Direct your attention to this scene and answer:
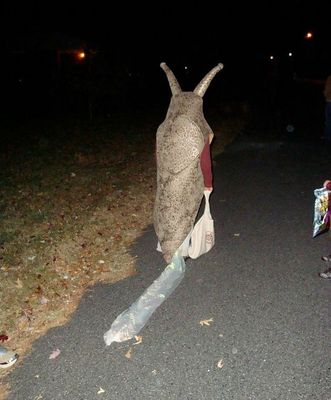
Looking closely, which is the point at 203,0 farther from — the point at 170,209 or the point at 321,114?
the point at 170,209

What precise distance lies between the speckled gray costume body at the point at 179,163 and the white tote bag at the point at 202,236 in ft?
0.41

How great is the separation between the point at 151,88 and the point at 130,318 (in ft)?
72.8

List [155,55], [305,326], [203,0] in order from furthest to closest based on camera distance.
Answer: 1. [203,0]
2. [155,55]
3. [305,326]

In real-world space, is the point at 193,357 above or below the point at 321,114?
above

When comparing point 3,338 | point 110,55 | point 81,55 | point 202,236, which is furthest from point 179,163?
point 81,55

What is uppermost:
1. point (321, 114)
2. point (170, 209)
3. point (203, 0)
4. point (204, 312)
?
point (203, 0)

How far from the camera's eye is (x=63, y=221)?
651 centimetres

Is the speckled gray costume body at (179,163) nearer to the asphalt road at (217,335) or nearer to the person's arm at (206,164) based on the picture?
the person's arm at (206,164)

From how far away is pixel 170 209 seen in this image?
4.64 m

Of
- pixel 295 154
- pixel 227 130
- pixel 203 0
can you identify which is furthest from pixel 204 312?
pixel 203 0

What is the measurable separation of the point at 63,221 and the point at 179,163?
9.32 feet

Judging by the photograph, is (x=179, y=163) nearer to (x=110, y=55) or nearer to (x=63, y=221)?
(x=63, y=221)

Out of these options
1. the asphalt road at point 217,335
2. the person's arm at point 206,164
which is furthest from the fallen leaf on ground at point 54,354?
the person's arm at point 206,164

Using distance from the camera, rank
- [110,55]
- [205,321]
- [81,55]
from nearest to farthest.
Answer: [205,321], [110,55], [81,55]
